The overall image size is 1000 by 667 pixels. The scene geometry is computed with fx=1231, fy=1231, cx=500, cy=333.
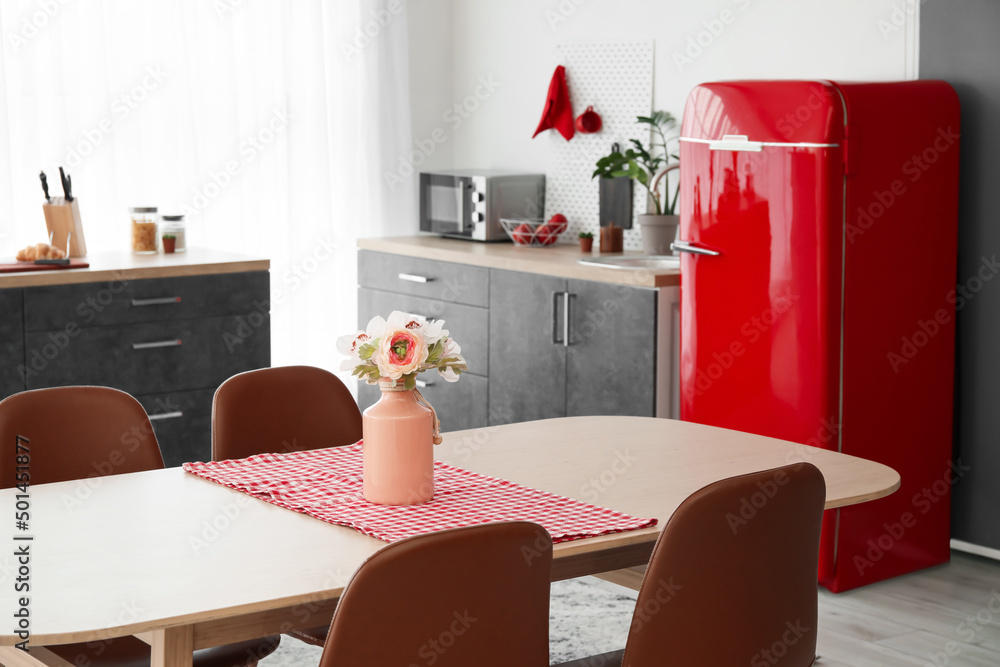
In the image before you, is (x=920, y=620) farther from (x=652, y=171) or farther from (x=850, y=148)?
(x=652, y=171)

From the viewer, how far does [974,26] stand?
360 centimetres

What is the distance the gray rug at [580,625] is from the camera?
10.0ft

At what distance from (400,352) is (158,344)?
2383 mm

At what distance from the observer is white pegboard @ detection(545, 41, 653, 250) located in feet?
15.6

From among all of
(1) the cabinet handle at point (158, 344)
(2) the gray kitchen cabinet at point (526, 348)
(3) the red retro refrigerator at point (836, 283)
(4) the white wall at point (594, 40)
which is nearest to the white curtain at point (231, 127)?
(4) the white wall at point (594, 40)

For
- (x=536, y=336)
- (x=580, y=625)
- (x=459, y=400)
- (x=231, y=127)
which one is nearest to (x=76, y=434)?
(x=580, y=625)

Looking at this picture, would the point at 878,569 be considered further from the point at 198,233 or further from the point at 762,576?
the point at 198,233

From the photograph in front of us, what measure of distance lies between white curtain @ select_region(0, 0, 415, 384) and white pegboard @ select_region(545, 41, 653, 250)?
32.1 inches

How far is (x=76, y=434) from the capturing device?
236 centimetres

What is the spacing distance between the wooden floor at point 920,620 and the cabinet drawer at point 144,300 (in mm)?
2147

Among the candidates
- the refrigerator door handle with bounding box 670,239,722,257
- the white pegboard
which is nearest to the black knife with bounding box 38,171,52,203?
the white pegboard

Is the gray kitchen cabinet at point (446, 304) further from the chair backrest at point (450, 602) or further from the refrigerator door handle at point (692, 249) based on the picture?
the chair backrest at point (450, 602)

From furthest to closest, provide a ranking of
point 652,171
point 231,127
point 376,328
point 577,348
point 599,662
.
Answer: point 231,127
point 652,171
point 577,348
point 599,662
point 376,328

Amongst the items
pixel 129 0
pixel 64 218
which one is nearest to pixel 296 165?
→ pixel 129 0
